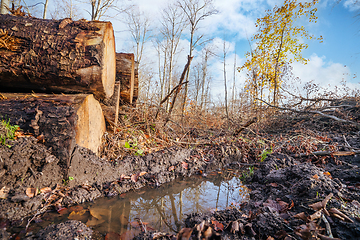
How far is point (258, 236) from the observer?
1350 mm

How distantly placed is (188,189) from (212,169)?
1.10m

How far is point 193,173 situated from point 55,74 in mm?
2790

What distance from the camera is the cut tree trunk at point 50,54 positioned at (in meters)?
2.48

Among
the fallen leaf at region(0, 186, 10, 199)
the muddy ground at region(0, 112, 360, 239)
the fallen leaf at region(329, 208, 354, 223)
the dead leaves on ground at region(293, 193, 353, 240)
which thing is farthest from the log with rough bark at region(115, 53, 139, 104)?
the fallen leaf at region(329, 208, 354, 223)

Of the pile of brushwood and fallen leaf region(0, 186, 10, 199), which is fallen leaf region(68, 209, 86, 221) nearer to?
the pile of brushwood

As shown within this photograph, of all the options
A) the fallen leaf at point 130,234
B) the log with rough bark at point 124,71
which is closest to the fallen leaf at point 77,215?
the fallen leaf at point 130,234

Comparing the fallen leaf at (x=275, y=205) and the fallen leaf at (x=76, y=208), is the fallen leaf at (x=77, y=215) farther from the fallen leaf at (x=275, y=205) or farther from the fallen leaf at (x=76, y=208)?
the fallen leaf at (x=275, y=205)

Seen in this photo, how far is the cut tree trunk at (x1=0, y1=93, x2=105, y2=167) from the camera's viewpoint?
209cm

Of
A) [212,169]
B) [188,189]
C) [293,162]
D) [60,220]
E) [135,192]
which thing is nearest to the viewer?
[60,220]

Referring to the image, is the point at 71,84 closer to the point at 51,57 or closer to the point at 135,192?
the point at 51,57

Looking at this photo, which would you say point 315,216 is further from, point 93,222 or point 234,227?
point 93,222

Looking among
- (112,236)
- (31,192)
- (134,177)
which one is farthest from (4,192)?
(134,177)

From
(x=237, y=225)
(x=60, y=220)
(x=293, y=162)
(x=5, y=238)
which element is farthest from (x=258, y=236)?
(x=293, y=162)

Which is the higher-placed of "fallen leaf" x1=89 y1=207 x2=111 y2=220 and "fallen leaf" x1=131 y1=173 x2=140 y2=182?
"fallen leaf" x1=131 y1=173 x2=140 y2=182
